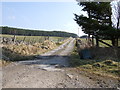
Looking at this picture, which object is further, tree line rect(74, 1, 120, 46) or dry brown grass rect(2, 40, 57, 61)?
tree line rect(74, 1, 120, 46)

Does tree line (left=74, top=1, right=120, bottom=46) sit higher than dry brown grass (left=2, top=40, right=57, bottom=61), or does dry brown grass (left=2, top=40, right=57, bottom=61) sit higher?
tree line (left=74, top=1, right=120, bottom=46)

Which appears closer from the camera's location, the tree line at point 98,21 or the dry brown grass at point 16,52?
the dry brown grass at point 16,52

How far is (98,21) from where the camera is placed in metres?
16.0

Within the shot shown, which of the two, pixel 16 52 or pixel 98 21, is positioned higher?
pixel 98 21

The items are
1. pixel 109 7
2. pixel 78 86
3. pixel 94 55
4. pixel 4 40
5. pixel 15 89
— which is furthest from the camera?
pixel 4 40

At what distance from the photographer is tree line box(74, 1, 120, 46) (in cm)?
1500

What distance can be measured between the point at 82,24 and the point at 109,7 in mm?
3378

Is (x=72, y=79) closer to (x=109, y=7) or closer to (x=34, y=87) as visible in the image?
(x=34, y=87)

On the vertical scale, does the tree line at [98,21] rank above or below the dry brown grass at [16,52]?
above

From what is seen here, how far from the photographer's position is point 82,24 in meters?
15.9

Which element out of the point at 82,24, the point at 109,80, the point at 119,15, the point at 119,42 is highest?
the point at 119,15

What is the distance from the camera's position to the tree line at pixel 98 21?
15000mm

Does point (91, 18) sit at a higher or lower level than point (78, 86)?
higher

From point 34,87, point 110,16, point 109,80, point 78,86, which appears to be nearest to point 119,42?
point 110,16
